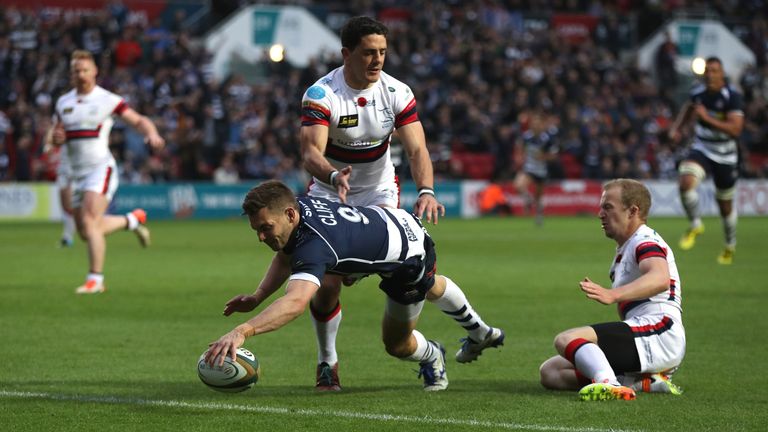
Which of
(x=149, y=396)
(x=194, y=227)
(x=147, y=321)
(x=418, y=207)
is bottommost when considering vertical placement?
(x=194, y=227)

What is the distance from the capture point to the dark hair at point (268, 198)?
19.4 ft

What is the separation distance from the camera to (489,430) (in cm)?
574

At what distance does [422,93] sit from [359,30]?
27493mm

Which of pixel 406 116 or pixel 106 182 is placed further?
pixel 106 182

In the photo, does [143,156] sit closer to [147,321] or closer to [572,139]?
[572,139]

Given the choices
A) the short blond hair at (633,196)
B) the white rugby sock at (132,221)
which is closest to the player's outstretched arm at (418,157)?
the short blond hair at (633,196)

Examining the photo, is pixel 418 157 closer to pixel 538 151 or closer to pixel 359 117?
pixel 359 117

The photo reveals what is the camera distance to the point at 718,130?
16781mm

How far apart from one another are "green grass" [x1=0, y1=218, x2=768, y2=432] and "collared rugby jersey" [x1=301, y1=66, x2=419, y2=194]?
141 cm

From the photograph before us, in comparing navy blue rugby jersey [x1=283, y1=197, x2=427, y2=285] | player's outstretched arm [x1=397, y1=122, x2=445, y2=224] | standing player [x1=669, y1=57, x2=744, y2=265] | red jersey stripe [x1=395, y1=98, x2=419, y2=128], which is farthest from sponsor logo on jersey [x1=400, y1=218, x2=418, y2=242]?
standing player [x1=669, y1=57, x2=744, y2=265]

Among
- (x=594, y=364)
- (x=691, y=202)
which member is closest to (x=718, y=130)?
(x=691, y=202)

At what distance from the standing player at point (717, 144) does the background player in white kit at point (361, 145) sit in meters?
9.48

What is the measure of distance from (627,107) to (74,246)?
22.8m

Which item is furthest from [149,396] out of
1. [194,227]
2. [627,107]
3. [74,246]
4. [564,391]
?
[627,107]
